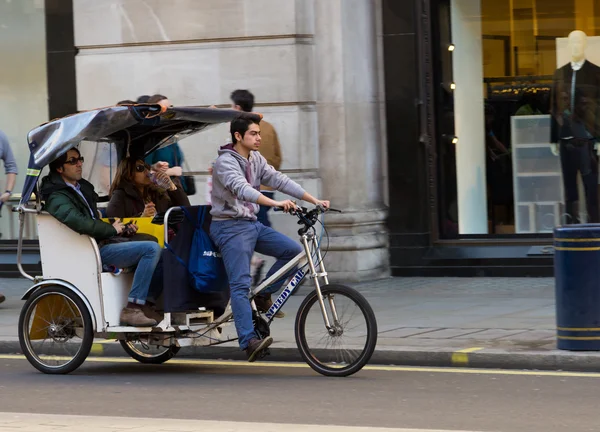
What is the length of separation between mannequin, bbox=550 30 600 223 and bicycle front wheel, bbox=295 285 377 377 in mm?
5902

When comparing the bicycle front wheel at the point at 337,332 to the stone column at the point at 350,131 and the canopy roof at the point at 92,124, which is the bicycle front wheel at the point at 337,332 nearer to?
the canopy roof at the point at 92,124

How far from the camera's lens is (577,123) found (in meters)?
13.6

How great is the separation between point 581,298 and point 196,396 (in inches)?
105

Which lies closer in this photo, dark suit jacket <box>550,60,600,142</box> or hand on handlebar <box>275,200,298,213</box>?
hand on handlebar <box>275,200,298,213</box>

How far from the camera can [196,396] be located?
7.79 m

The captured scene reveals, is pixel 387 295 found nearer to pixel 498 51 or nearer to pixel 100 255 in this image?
pixel 498 51

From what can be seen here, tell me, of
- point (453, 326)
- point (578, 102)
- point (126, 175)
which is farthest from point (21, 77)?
point (453, 326)

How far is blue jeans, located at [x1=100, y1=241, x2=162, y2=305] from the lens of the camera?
8.71 m

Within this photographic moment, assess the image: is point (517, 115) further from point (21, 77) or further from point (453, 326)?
point (21, 77)

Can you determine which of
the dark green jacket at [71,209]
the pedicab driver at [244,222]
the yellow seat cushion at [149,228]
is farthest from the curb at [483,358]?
the dark green jacket at [71,209]

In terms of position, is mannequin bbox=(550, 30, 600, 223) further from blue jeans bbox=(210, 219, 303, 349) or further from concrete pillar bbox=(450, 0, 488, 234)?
blue jeans bbox=(210, 219, 303, 349)

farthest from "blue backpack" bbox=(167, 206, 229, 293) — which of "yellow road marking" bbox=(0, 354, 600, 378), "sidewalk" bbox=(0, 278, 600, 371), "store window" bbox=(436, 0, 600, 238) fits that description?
"store window" bbox=(436, 0, 600, 238)

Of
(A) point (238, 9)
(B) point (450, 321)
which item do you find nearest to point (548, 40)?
(A) point (238, 9)

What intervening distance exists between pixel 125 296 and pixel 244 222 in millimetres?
996
